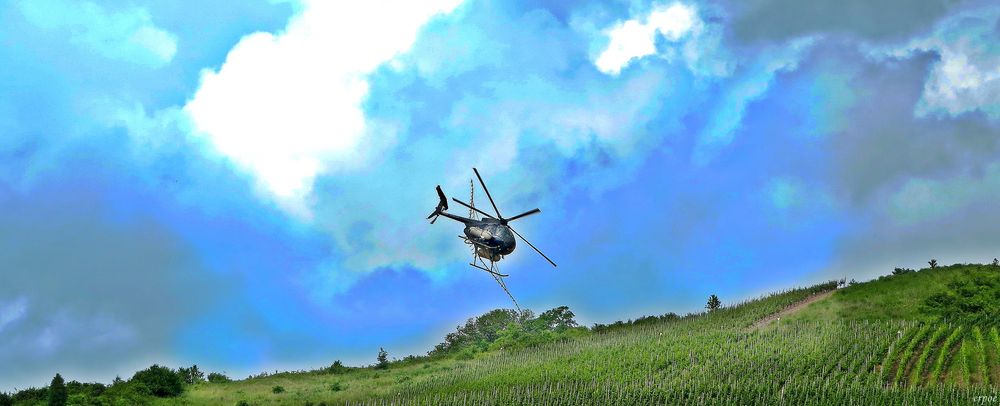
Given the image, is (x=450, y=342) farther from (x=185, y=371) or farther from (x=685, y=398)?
(x=685, y=398)

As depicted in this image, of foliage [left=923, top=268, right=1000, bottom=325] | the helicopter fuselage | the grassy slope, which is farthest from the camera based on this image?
the grassy slope

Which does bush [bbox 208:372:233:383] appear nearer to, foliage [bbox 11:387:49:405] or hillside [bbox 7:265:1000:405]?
hillside [bbox 7:265:1000:405]

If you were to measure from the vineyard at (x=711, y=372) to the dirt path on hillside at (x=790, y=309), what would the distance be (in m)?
0.72

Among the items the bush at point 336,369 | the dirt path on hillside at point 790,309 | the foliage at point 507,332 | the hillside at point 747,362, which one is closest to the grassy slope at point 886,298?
the hillside at point 747,362

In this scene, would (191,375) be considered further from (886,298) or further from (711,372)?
(886,298)

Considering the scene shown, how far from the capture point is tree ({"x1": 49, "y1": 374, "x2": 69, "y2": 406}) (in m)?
45.4

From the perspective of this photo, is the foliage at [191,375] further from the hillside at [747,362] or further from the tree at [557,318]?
the tree at [557,318]

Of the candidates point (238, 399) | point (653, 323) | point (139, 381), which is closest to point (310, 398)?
point (238, 399)

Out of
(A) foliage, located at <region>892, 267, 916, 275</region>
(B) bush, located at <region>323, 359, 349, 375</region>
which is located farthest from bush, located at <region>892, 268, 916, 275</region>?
(B) bush, located at <region>323, 359, 349, 375</region>

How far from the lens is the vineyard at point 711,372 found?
1705 inches

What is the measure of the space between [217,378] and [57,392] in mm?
18152

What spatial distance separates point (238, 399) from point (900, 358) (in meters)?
36.2

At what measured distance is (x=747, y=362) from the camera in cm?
4941

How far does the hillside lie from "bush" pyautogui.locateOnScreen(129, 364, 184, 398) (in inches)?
37.7
